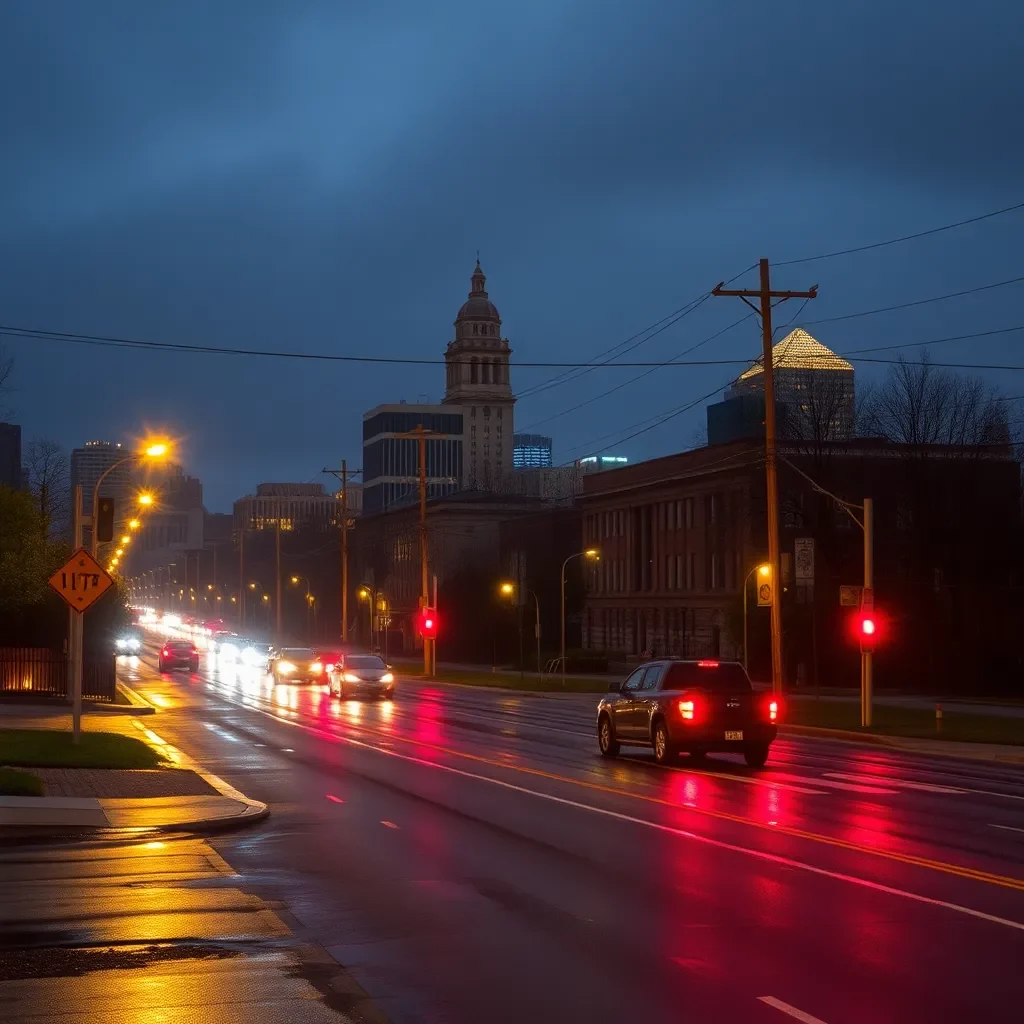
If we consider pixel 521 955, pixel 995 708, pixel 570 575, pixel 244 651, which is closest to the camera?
pixel 521 955

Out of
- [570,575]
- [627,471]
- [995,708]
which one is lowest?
[995,708]

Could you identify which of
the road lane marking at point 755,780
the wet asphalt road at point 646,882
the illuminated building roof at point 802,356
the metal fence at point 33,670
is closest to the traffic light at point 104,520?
the wet asphalt road at point 646,882

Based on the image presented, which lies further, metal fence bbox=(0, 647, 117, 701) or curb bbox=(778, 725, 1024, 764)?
metal fence bbox=(0, 647, 117, 701)

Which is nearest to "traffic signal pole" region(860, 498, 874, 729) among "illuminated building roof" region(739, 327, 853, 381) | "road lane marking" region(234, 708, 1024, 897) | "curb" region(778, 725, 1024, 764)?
"curb" region(778, 725, 1024, 764)

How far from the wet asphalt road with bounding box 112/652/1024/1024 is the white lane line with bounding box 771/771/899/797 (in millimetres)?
114

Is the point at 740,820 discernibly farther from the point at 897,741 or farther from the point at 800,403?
the point at 800,403

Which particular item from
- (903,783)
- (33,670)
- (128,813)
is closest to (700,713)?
(903,783)

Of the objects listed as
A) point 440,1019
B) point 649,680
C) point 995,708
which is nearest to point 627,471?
point 995,708

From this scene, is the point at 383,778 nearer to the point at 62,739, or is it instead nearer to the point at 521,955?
the point at 62,739

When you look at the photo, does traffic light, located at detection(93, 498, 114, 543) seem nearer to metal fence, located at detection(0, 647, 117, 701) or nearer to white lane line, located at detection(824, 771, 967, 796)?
white lane line, located at detection(824, 771, 967, 796)

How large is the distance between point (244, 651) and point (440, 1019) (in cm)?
8823

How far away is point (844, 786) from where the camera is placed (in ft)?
73.0

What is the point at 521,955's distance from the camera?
9969 millimetres

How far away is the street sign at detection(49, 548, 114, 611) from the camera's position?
81.1ft
